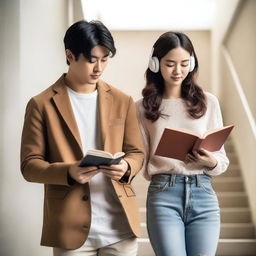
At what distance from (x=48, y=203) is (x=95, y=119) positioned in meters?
0.34

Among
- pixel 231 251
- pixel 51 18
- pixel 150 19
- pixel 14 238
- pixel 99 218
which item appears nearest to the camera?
pixel 99 218

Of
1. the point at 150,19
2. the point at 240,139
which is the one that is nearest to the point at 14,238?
the point at 240,139

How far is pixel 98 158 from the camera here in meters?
1.73

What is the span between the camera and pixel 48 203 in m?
1.94

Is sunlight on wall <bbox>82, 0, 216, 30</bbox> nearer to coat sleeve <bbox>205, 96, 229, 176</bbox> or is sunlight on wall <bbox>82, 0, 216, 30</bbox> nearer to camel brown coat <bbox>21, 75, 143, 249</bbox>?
coat sleeve <bbox>205, 96, 229, 176</bbox>

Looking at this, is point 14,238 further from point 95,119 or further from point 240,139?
point 240,139

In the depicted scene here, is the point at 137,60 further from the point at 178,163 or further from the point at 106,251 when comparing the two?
the point at 106,251

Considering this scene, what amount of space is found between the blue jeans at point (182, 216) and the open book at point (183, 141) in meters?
0.12

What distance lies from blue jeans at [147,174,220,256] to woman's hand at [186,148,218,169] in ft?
0.23

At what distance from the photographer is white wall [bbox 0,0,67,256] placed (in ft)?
8.65

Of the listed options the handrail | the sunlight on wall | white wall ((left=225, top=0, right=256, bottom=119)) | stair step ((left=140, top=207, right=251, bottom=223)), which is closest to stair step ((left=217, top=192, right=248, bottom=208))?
stair step ((left=140, top=207, right=251, bottom=223))

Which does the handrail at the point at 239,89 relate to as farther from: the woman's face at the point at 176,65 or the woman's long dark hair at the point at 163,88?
the woman's face at the point at 176,65

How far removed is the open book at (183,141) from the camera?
2.08m

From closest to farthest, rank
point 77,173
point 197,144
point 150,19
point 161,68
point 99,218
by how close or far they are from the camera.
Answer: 1. point 77,173
2. point 99,218
3. point 197,144
4. point 161,68
5. point 150,19
